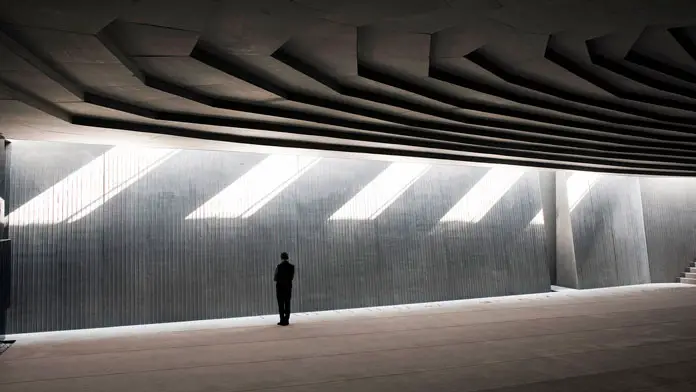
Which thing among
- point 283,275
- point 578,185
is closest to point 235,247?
point 283,275

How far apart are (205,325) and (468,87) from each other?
6.69 m

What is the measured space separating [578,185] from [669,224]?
13.9 ft

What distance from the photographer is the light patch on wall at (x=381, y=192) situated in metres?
11.7

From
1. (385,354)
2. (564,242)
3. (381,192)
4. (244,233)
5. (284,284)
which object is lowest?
(385,354)

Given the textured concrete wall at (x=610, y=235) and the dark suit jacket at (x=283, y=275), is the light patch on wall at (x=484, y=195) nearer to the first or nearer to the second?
the textured concrete wall at (x=610, y=235)

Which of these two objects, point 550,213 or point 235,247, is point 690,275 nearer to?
point 550,213

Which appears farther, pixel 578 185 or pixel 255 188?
pixel 578 185

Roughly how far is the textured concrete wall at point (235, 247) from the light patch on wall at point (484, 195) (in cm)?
20

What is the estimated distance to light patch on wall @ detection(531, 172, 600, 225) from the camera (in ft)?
48.5

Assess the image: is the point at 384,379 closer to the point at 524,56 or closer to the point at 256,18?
the point at 256,18

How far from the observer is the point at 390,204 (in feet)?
39.7

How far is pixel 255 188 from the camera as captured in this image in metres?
10.7

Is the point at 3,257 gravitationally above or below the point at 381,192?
below

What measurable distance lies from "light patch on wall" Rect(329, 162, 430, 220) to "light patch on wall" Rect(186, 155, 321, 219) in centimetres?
150
